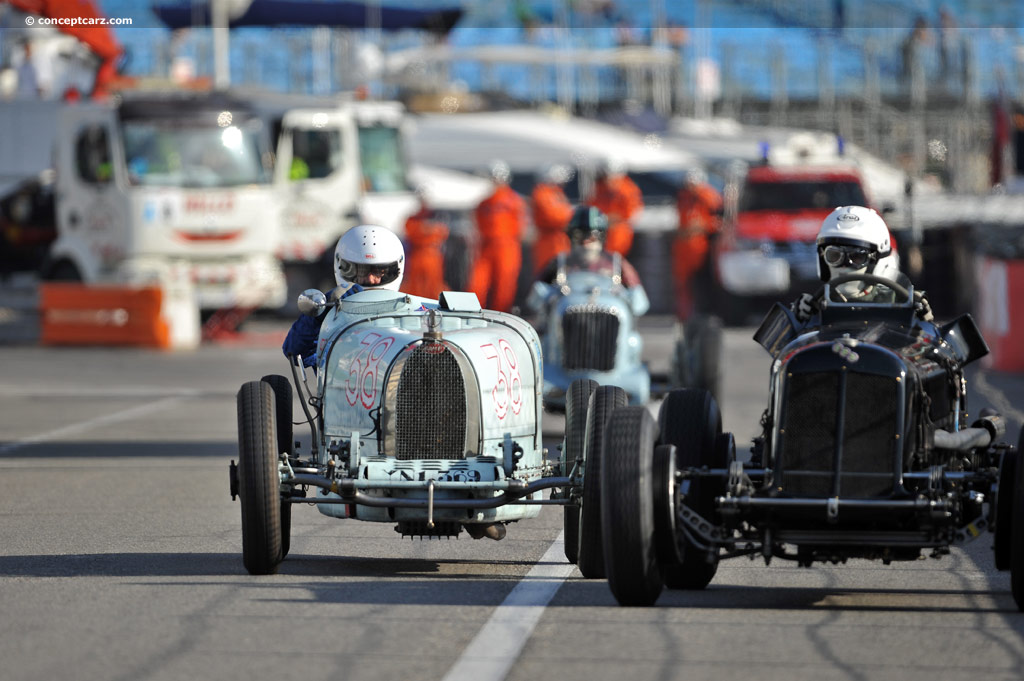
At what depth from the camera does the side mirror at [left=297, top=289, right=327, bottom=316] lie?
30.1ft

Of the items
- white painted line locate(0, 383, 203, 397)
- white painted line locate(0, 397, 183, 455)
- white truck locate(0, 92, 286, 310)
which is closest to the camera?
white painted line locate(0, 397, 183, 455)

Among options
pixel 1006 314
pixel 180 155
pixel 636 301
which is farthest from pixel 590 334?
pixel 180 155

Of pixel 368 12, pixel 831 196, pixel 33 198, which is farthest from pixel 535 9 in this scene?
pixel 831 196

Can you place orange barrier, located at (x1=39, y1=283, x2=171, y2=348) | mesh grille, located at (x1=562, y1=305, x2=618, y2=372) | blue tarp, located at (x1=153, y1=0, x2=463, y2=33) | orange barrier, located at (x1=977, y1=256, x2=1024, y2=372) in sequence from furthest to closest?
blue tarp, located at (x1=153, y1=0, x2=463, y2=33), orange barrier, located at (x1=39, y1=283, x2=171, y2=348), orange barrier, located at (x1=977, y1=256, x2=1024, y2=372), mesh grille, located at (x1=562, y1=305, x2=618, y2=372)

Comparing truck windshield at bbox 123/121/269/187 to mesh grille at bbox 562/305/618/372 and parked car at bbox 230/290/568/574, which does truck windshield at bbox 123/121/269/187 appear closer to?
mesh grille at bbox 562/305/618/372

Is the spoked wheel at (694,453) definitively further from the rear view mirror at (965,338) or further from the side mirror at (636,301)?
the side mirror at (636,301)

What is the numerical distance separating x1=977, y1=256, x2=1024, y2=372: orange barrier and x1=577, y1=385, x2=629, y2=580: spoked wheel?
12.8 metres

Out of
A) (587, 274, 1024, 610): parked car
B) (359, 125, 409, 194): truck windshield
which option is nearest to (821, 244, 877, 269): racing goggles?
(587, 274, 1024, 610): parked car

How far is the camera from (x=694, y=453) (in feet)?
27.0

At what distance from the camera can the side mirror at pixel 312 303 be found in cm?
916

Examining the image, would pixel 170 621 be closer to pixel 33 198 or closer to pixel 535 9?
pixel 33 198

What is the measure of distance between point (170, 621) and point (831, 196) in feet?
66.0

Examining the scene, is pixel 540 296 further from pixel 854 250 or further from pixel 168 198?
pixel 168 198

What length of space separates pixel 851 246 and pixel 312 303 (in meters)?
2.51
